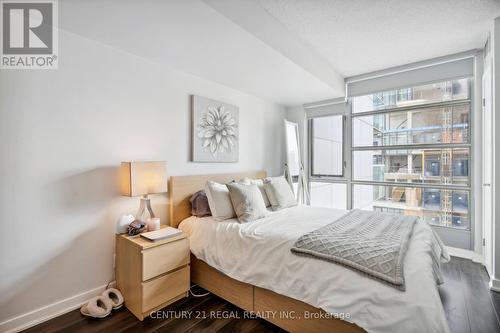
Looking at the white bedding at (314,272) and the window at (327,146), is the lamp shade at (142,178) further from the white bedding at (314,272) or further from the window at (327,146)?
the window at (327,146)

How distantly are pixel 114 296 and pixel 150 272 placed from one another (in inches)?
20.8

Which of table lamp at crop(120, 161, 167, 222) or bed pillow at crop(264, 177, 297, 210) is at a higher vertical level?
table lamp at crop(120, 161, 167, 222)

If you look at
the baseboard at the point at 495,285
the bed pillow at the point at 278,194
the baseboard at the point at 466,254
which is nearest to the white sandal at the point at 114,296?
the bed pillow at the point at 278,194

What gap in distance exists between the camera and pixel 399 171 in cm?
368

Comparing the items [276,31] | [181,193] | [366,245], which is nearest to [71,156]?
[181,193]

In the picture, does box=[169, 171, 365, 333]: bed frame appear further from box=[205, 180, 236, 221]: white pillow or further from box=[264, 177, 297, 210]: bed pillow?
box=[264, 177, 297, 210]: bed pillow

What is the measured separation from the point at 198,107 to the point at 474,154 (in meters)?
3.48

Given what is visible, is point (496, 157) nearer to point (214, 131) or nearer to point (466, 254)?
point (466, 254)

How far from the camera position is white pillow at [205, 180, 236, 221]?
2.46 meters

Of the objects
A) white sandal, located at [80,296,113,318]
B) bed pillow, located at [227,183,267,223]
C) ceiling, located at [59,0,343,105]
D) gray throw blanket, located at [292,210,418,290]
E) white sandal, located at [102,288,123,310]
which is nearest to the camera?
gray throw blanket, located at [292,210,418,290]

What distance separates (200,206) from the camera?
2615 millimetres

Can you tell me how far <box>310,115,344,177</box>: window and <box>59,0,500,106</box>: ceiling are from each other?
134cm

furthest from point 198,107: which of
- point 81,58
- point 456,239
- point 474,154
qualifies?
point 456,239

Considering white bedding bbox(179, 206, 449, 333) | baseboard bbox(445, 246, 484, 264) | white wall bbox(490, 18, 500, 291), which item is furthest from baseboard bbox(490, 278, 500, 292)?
white bedding bbox(179, 206, 449, 333)
